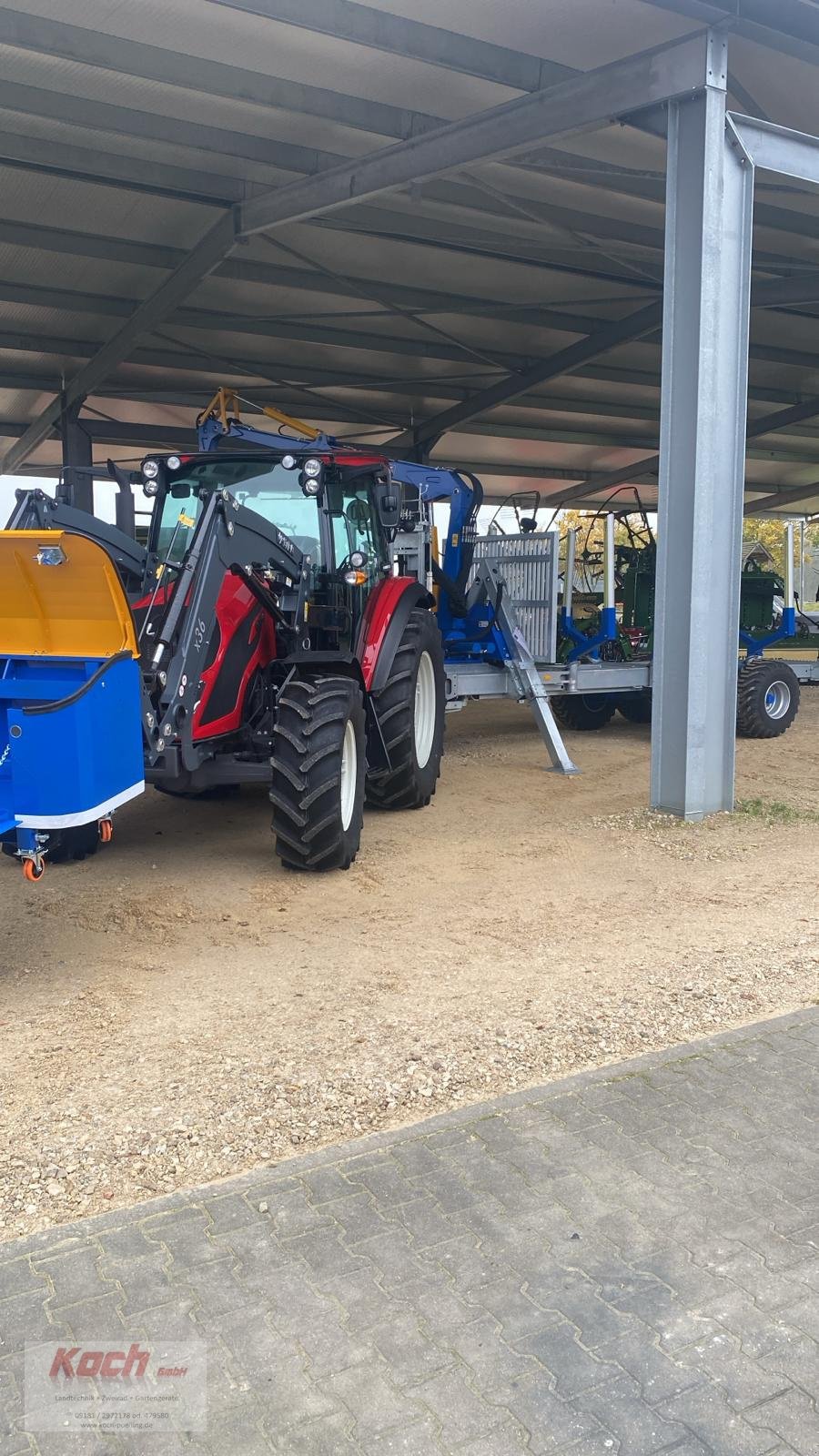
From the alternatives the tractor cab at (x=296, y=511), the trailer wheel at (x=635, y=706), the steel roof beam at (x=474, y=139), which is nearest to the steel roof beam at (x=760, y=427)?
the trailer wheel at (x=635, y=706)

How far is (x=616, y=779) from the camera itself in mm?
9234

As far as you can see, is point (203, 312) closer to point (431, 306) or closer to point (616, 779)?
point (431, 306)

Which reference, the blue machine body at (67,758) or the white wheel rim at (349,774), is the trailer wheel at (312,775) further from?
the blue machine body at (67,758)

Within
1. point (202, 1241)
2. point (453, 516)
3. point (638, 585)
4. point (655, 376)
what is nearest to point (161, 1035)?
point (202, 1241)

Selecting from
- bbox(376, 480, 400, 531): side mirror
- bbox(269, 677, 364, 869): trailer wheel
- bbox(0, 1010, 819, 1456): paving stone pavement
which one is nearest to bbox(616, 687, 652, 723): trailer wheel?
bbox(376, 480, 400, 531): side mirror

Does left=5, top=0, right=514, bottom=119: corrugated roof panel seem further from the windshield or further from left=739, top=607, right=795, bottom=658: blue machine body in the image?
left=739, top=607, right=795, bottom=658: blue machine body

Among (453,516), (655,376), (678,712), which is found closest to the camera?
(678,712)

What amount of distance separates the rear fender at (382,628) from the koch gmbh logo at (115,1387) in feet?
15.7

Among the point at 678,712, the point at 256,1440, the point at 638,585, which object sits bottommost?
the point at 256,1440

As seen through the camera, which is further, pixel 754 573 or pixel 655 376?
pixel 655 376

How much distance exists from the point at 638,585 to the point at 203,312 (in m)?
6.25

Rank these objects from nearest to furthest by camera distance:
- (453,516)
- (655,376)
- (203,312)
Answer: (453,516), (203,312), (655,376)

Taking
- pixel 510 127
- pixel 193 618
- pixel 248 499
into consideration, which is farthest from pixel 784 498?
pixel 193 618

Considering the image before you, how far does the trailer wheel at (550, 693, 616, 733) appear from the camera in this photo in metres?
12.3
